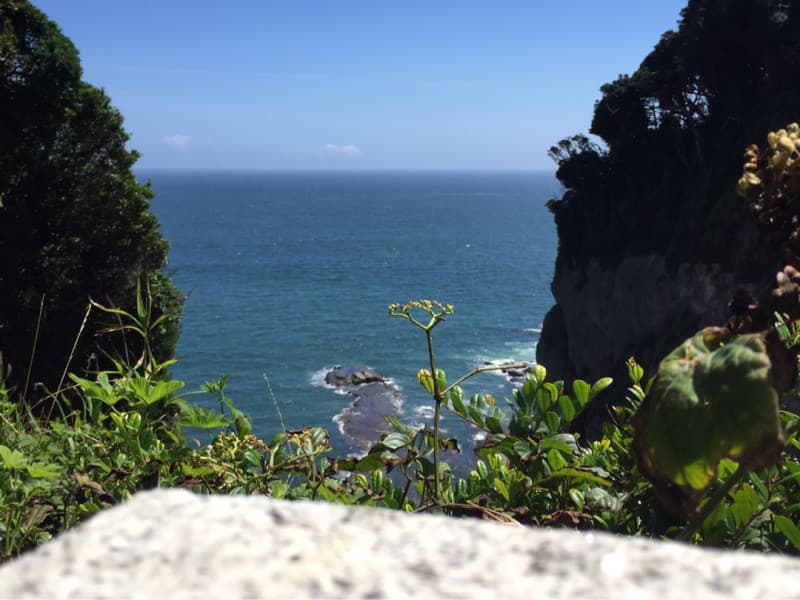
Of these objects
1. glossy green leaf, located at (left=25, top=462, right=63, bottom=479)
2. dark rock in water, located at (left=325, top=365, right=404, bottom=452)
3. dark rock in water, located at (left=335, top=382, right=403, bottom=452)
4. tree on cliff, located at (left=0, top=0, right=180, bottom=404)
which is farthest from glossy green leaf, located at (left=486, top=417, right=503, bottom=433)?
dark rock in water, located at (left=335, top=382, right=403, bottom=452)

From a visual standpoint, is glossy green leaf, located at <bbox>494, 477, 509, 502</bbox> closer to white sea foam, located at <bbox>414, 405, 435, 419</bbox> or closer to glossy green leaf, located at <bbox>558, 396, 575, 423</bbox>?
glossy green leaf, located at <bbox>558, 396, 575, 423</bbox>

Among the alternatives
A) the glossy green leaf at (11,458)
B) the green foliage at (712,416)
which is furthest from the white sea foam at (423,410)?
the green foliage at (712,416)

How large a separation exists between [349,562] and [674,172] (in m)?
41.2

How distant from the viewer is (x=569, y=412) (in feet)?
7.22

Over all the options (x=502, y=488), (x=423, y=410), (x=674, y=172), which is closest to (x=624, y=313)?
(x=674, y=172)

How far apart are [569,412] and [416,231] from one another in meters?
142

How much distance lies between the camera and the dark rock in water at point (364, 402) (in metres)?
40.4

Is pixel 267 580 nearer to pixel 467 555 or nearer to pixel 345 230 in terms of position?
pixel 467 555

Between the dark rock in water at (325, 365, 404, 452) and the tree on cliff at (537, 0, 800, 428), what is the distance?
9.89m

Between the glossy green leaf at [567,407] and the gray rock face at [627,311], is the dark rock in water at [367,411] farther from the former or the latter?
the glossy green leaf at [567,407]

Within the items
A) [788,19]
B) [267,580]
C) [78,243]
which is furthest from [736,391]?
[788,19]

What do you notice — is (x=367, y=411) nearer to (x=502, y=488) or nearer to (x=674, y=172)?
(x=674, y=172)

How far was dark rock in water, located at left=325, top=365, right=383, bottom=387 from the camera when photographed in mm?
50844

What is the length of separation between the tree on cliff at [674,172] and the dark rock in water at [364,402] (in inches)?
389
